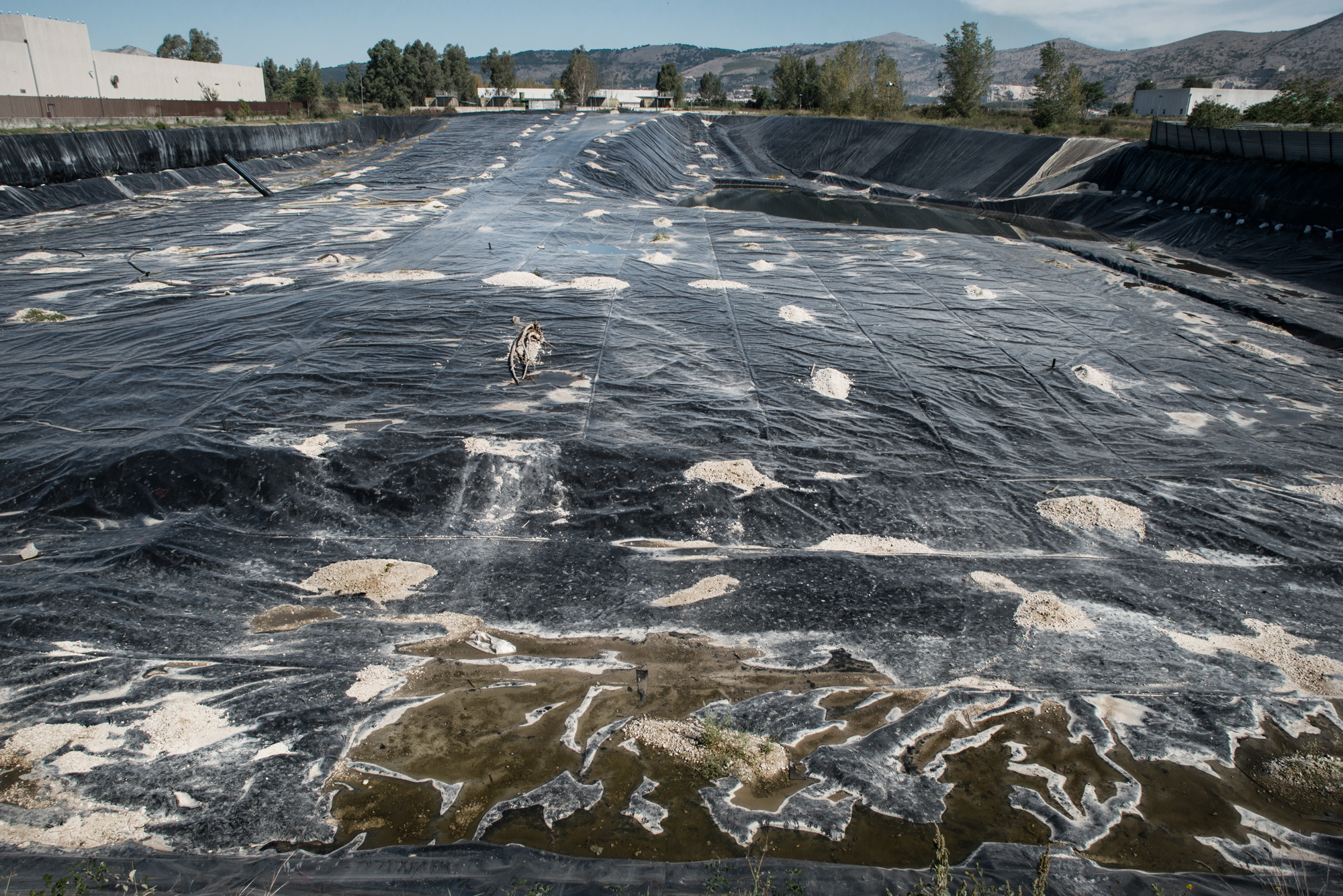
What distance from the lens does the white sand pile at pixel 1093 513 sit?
4.93 metres

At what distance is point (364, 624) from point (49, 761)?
54.9 inches

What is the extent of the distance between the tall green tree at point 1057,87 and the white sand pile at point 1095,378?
2123cm

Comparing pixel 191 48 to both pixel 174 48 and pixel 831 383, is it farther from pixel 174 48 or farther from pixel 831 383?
pixel 831 383

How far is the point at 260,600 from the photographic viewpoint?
13.6 ft

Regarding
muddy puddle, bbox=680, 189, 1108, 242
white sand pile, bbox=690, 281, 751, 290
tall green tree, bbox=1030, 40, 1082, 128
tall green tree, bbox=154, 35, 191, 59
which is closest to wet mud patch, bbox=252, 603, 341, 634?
white sand pile, bbox=690, 281, 751, 290

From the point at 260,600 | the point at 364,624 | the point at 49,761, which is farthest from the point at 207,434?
the point at 49,761

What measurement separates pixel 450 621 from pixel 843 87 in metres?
40.5

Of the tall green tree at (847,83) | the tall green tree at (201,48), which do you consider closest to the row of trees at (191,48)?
the tall green tree at (201,48)

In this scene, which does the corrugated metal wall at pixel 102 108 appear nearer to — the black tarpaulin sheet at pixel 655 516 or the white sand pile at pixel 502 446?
the black tarpaulin sheet at pixel 655 516

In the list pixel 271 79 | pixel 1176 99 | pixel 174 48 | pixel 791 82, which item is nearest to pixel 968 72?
pixel 1176 99

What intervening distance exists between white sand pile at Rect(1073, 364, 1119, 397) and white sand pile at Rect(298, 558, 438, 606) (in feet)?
20.3

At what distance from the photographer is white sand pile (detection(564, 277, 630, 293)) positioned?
8.90 m

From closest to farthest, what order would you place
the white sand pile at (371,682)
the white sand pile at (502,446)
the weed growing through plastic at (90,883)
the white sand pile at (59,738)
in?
the weed growing through plastic at (90,883) < the white sand pile at (59,738) < the white sand pile at (371,682) < the white sand pile at (502,446)

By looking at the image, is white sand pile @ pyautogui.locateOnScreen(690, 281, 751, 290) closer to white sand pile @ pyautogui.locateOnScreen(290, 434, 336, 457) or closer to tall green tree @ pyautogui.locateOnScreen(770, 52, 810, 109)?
white sand pile @ pyautogui.locateOnScreen(290, 434, 336, 457)
